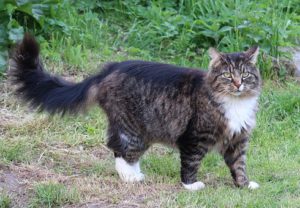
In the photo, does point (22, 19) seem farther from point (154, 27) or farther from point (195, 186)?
point (195, 186)

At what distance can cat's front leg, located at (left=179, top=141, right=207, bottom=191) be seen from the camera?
522 cm

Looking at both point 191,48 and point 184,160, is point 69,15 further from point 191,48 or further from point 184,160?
point 184,160

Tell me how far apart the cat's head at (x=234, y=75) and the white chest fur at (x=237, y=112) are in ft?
0.16

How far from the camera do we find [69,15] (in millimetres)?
8211

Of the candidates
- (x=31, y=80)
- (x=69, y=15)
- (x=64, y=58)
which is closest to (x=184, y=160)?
(x=31, y=80)

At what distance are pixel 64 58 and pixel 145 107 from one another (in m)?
2.43

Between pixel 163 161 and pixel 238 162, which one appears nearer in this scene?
pixel 238 162

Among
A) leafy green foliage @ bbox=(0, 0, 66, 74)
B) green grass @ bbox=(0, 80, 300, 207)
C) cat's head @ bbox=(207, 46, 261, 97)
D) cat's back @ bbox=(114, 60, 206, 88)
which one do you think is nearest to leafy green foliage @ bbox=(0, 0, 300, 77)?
leafy green foliage @ bbox=(0, 0, 66, 74)

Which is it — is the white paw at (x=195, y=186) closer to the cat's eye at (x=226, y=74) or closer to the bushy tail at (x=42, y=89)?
the cat's eye at (x=226, y=74)

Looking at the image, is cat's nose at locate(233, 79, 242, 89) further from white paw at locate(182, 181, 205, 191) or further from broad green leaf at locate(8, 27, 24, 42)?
broad green leaf at locate(8, 27, 24, 42)

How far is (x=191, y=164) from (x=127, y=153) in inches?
21.2

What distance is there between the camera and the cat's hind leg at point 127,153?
5.41 metres

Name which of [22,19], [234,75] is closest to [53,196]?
[234,75]

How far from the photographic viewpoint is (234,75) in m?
5.16
